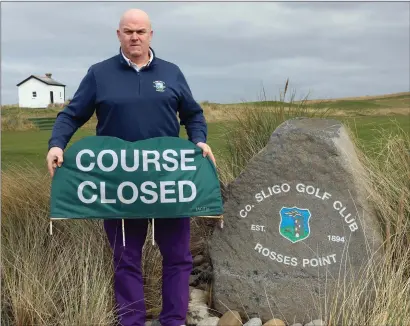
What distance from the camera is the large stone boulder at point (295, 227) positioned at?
4023 mm

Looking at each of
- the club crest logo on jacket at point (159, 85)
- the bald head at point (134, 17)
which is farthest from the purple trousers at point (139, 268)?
the bald head at point (134, 17)

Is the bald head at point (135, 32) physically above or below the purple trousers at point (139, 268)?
above

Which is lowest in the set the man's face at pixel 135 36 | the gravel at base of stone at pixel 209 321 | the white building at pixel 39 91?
the gravel at base of stone at pixel 209 321

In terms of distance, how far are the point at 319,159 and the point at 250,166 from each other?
18.9 inches

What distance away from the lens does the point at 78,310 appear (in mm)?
3795

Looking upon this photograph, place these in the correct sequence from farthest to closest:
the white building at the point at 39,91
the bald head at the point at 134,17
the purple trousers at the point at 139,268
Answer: the white building at the point at 39,91
the purple trousers at the point at 139,268
the bald head at the point at 134,17

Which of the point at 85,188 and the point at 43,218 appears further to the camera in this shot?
the point at 43,218

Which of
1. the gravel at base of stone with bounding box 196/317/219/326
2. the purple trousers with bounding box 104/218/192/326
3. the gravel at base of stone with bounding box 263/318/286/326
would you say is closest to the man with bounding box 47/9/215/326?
the purple trousers with bounding box 104/218/192/326

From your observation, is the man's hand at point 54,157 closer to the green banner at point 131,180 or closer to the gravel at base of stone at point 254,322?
the green banner at point 131,180

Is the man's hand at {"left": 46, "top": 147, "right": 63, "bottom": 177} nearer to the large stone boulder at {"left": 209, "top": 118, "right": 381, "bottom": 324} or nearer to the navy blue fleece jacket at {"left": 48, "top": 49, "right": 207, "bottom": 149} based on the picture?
the navy blue fleece jacket at {"left": 48, "top": 49, "right": 207, "bottom": 149}

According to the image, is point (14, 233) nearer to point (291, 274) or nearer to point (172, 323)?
point (172, 323)

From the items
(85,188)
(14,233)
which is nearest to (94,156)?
(85,188)

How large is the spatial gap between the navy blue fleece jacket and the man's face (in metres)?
0.11

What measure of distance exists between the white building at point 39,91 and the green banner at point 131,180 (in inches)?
1930
